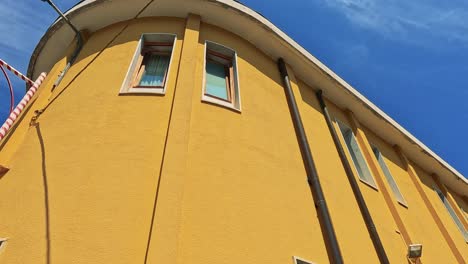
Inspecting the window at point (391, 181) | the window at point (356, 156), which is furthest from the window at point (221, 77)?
the window at point (391, 181)

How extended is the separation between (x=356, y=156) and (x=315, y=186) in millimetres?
3919

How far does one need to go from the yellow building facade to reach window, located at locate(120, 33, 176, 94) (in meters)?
0.04

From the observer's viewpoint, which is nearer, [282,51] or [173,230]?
[173,230]

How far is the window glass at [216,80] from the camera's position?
22.8 ft

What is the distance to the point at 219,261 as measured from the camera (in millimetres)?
4352

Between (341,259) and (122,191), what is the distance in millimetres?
3267

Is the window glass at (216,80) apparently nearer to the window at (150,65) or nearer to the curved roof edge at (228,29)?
the window at (150,65)

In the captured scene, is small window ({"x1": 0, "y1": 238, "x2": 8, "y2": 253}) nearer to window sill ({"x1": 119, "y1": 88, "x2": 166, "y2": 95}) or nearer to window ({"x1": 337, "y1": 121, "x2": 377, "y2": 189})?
window sill ({"x1": 119, "y1": 88, "x2": 166, "y2": 95})

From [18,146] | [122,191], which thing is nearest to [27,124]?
[18,146]

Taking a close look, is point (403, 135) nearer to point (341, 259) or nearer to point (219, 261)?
point (341, 259)

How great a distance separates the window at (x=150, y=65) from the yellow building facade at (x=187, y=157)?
4 centimetres

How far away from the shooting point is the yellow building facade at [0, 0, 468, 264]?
443cm

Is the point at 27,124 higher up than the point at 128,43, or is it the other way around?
the point at 128,43

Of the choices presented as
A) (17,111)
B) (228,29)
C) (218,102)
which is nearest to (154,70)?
(218,102)
